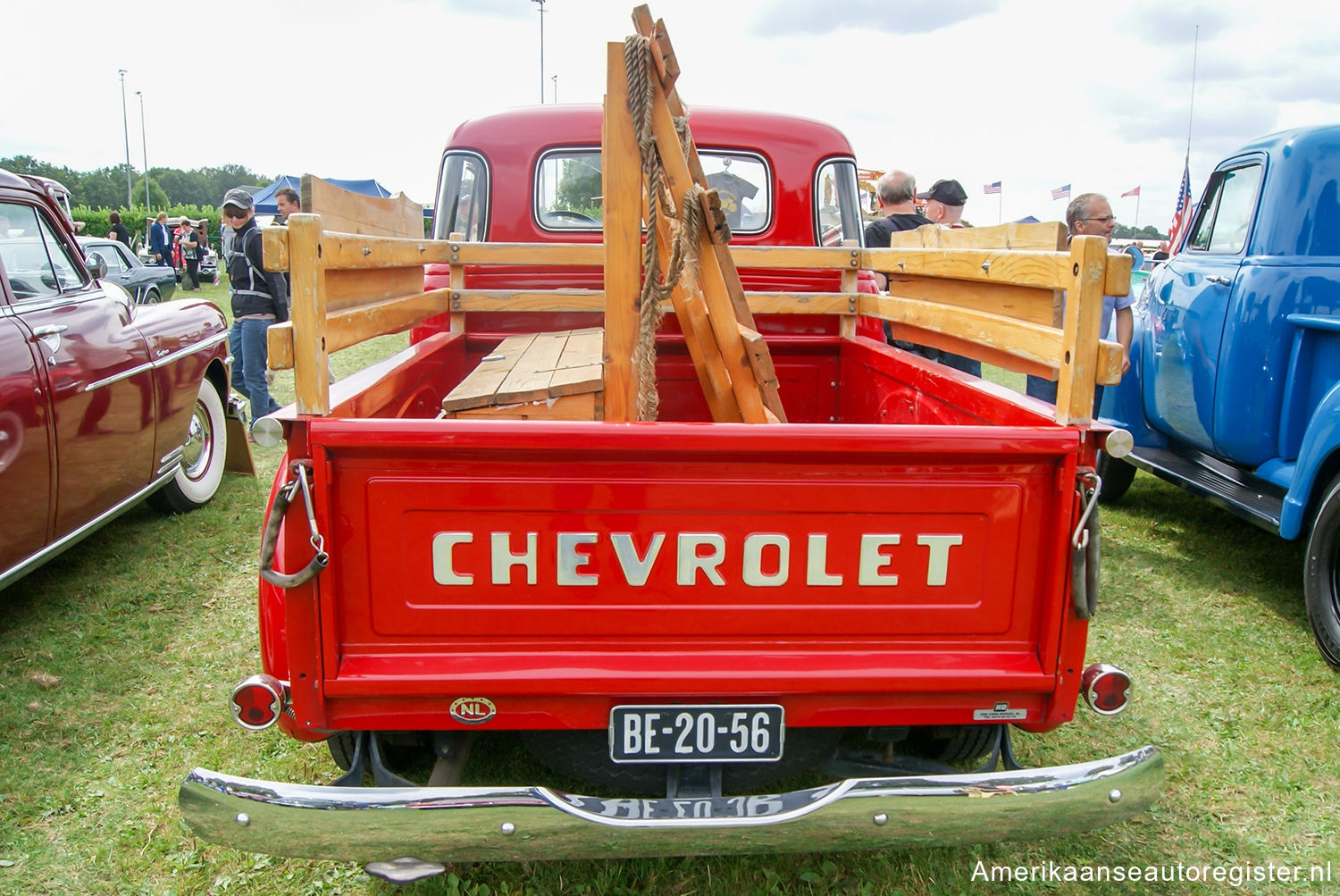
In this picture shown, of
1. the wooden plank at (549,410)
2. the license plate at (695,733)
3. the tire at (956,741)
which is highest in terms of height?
the wooden plank at (549,410)

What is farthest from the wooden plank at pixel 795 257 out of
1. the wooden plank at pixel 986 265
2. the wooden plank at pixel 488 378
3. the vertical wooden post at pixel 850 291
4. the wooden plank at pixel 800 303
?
the wooden plank at pixel 488 378

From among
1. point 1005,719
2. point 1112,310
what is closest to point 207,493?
point 1005,719

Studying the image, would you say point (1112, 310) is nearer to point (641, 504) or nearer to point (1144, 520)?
point (1144, 520)

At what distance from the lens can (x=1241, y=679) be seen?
3398 millimetres

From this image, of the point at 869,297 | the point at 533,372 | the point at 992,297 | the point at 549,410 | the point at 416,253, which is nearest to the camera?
the point at 549,410

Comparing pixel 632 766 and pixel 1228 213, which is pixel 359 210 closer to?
pixel 632 766

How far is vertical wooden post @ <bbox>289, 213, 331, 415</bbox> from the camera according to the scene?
1816 millimetres

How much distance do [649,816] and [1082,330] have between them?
132 centimetres

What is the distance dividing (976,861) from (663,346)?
2.24m

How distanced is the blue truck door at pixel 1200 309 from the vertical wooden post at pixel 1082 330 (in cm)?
284

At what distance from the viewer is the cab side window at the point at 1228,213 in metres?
4.30

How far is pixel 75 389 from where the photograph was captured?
3.61m

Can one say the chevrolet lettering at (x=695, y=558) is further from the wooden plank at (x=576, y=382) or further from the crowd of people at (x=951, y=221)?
the crowd of people at (x=951, y=221)

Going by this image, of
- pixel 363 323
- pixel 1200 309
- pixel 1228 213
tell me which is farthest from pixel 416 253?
pixel 1228 213
